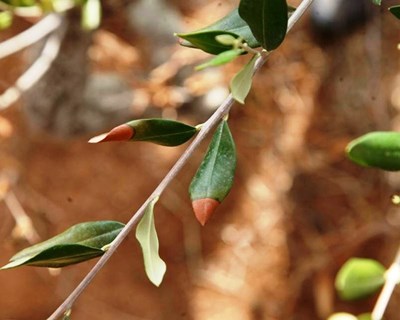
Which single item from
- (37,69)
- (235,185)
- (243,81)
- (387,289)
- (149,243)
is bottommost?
(235,185)

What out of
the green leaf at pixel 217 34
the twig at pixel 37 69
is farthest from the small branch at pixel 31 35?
the green leaf at pixel 217 34

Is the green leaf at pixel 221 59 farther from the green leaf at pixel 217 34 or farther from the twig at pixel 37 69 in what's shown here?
the twig at pixel 37 69

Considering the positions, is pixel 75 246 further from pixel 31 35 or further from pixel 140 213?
pixel 31 35

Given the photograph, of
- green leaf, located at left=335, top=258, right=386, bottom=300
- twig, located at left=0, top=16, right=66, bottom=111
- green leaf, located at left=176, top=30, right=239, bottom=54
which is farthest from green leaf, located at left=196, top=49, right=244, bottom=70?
twig, located at left=0, top=16, right=66, bottom=111

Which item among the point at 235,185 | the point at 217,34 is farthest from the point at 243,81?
the point at 235,185

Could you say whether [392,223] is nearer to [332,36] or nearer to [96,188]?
[332,36]

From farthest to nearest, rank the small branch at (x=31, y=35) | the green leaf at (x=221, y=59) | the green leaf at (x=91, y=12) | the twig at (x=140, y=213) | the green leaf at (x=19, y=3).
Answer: the small branch at (x=31, y=35) < the green leaf at (x=91, y=12) < the green leaf at (x=19, y=3) < the twig at (x=140, y=213) < the green leaf at (x=221, y=59)
